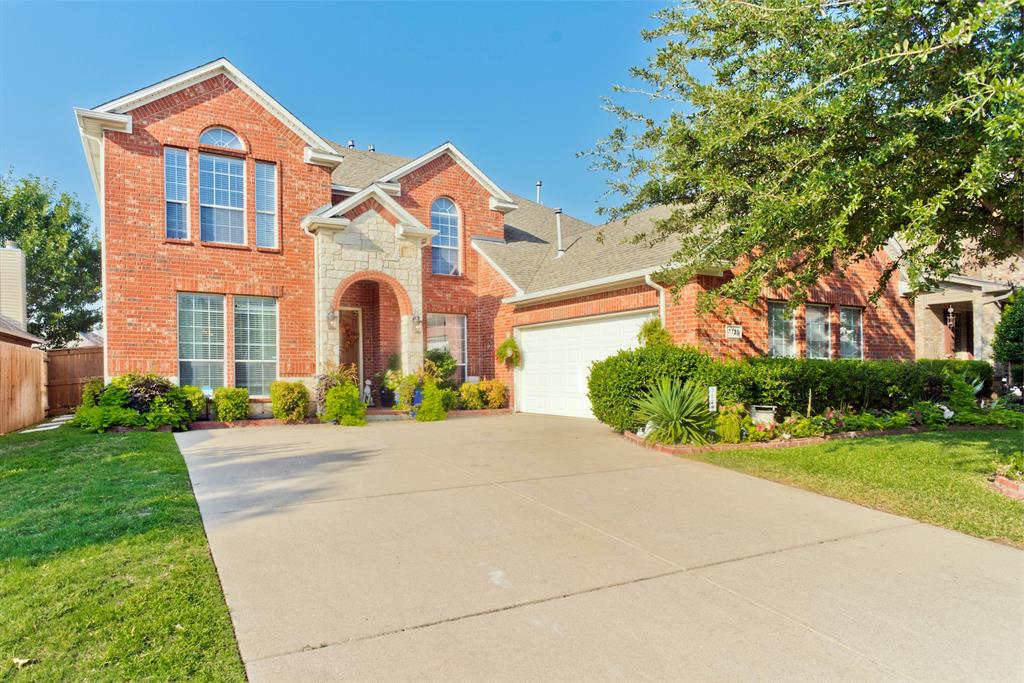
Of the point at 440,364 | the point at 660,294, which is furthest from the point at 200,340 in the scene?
the point at 660,294

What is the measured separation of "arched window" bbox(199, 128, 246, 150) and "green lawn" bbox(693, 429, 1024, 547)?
13051 millimetres

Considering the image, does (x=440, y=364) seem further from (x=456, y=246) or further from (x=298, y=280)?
(x=298, y=280)

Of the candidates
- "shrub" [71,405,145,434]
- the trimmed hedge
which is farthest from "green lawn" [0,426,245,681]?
the trimmed hedge

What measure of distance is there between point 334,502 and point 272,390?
29.6 feet

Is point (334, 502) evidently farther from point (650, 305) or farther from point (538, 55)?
point (538, 55)

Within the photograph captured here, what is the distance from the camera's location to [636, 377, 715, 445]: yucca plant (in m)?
9.52

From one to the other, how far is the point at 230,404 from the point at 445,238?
314 inches

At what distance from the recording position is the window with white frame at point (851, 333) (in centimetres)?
1402

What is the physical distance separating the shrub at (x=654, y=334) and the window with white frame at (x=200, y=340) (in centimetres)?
985

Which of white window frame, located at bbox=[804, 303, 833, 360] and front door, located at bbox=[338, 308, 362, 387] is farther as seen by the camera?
front door, located at bbox=[338, 308, 362, 387]

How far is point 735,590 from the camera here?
13.1 ft

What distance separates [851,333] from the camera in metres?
14.2

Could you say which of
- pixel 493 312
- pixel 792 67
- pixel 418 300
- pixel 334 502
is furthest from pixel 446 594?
pixel 493 312

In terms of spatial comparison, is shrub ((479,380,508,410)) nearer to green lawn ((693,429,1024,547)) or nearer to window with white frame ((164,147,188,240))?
window with white frame ((164,147,188,240))
